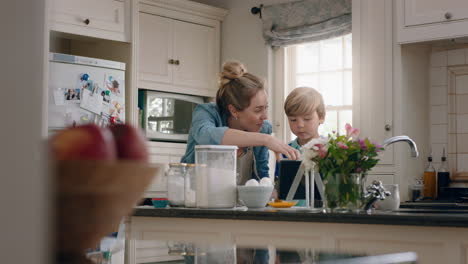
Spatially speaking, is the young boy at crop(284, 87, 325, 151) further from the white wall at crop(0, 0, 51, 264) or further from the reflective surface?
the white wall at crop(0, 0, 51, 264)

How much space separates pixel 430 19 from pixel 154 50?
201 cm

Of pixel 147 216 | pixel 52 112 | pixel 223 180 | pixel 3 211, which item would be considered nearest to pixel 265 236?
pixel 223 180

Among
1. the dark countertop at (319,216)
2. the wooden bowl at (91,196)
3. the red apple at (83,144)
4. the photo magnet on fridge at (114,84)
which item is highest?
the photo magnet on fridge at (114,84)

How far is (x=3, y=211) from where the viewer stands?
264 millimetres

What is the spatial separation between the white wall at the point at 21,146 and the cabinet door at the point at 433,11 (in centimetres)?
421

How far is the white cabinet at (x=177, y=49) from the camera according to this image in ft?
17.0

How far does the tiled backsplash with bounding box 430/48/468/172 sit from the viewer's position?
15.0ft

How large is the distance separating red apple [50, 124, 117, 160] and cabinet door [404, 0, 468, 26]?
409 cm

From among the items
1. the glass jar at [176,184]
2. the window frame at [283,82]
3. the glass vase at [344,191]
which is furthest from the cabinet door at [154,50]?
the glass vase at [344,191]

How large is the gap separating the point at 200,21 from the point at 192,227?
3.01 m

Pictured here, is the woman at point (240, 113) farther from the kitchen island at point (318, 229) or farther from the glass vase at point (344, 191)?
the glass vase at point (344, 191)

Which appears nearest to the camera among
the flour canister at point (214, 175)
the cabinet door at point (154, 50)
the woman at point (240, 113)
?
the flour canister at point (214, 175)

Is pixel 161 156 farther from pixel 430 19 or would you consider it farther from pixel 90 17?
pixel 430 19

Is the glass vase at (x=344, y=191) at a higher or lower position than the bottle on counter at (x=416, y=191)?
higher
